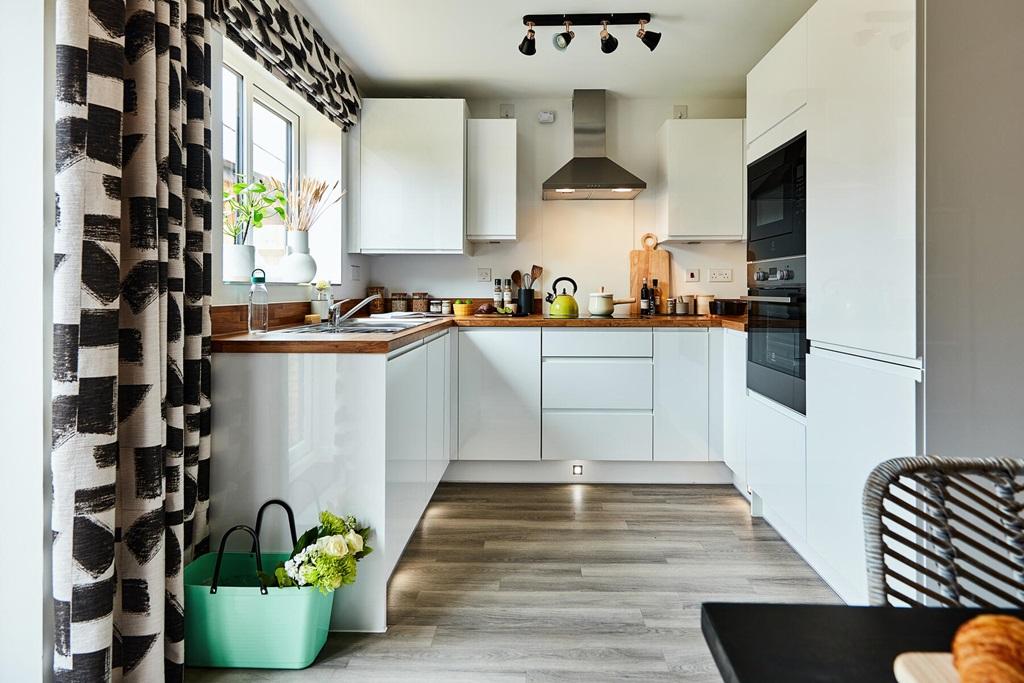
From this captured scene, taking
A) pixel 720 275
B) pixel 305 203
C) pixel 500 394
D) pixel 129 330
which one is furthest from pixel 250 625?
pixel 720 275

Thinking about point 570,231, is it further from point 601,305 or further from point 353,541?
point 353,541

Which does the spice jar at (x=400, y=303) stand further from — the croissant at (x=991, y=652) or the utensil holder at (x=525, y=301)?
the croissant at (x=991, y=652)

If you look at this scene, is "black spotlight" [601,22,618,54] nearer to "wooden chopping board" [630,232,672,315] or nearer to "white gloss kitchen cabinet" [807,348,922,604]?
"wooden chopping board" [630,232,672,315]

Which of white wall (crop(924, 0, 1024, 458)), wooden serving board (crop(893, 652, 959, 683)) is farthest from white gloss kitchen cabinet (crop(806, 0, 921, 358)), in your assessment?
wooden serving board (crop(893, 652, 959, 683))

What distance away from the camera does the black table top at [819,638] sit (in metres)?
0.51

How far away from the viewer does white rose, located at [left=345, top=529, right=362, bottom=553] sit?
5.88 feet

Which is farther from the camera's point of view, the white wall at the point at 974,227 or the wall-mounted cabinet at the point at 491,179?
the wall-mounted cabinet at the point at 491,179

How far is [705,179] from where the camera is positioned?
3736 mm

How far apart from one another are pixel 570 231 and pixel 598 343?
3.24 feet

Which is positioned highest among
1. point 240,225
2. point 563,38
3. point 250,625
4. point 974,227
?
point 563,38

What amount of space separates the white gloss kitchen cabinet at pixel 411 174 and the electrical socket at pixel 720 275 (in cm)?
165

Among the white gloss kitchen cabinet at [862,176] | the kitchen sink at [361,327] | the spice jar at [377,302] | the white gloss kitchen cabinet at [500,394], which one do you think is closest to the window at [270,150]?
the kitchen sink at [361,327]
